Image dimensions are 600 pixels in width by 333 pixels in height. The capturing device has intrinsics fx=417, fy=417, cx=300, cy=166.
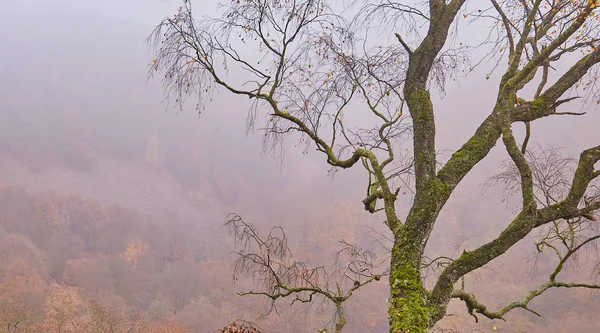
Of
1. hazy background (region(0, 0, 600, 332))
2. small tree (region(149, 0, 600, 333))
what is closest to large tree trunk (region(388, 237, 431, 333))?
small tree (region(149, 0, 600, 333))

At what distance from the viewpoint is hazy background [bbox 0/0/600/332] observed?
2852 centimetres

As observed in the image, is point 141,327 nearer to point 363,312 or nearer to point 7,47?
point 363,312

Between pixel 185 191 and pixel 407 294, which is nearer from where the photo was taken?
pixel 407 294

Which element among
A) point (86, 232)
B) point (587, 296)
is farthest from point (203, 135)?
point (587, 296)

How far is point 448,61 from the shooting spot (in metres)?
3.62

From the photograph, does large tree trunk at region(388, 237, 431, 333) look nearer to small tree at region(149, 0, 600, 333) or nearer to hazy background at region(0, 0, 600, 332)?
small tree at region(149, 0, 600, 333)

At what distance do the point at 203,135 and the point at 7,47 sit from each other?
39.0m

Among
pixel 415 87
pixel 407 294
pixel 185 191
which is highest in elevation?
pixel 185 191

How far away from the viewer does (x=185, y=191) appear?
4931cm

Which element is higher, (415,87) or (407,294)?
(415,87)

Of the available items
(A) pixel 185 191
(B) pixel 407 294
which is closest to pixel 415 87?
(B) pixel 407 294

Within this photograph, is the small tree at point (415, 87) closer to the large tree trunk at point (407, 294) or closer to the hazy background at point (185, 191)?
the large tree trunk at point (407, 294)

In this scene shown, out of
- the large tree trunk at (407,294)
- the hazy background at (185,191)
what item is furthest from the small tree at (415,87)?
the hazy background at (185,191)

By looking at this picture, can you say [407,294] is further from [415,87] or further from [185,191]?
[185,191]
